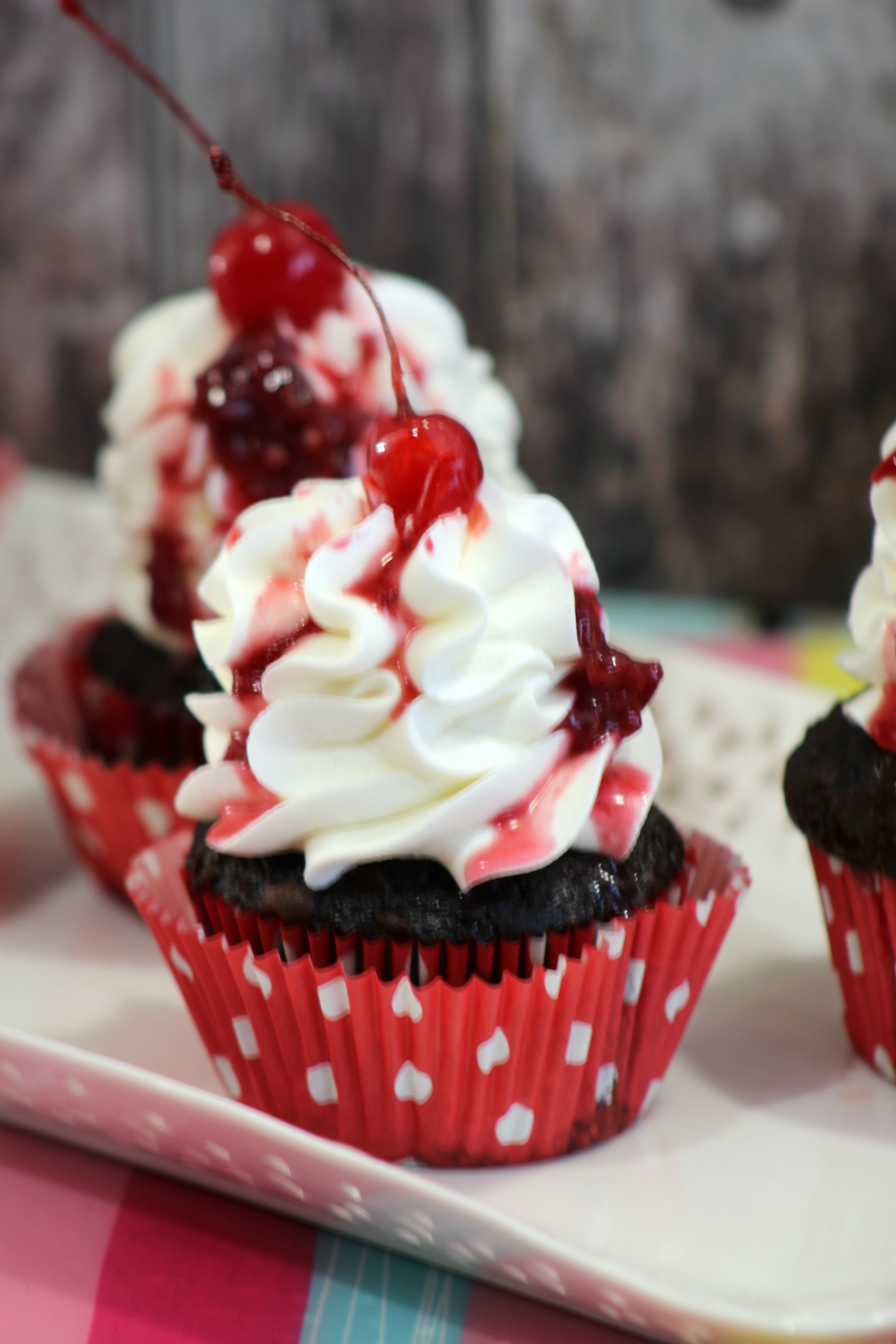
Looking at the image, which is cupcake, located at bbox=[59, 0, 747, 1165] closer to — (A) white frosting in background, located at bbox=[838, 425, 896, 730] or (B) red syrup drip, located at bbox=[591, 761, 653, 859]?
(B) red syrup drip, located at bbox=[591, 761, 653, 859]

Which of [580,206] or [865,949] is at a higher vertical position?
[580,206]

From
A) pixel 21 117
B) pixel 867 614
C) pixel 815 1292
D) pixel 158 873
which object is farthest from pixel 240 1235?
pixel 21 117

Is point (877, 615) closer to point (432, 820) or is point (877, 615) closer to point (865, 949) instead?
point (865, 949)

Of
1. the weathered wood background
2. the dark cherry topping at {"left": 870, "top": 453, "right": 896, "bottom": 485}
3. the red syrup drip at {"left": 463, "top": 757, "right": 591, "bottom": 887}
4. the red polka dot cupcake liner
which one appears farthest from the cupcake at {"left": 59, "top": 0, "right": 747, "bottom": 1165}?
the weathered wood background

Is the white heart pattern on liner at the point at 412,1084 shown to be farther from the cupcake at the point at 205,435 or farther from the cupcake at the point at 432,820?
the cupcake at the point at 205,435

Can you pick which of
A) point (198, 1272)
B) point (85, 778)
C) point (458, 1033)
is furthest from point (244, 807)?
point (85, 778)

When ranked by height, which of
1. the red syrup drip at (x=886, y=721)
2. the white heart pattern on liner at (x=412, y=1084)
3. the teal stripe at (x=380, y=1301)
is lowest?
the teal stripe at (x=380, y=1301)

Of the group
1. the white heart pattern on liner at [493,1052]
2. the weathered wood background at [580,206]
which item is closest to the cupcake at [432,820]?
the white heart pattern on liner at [493,1052]
